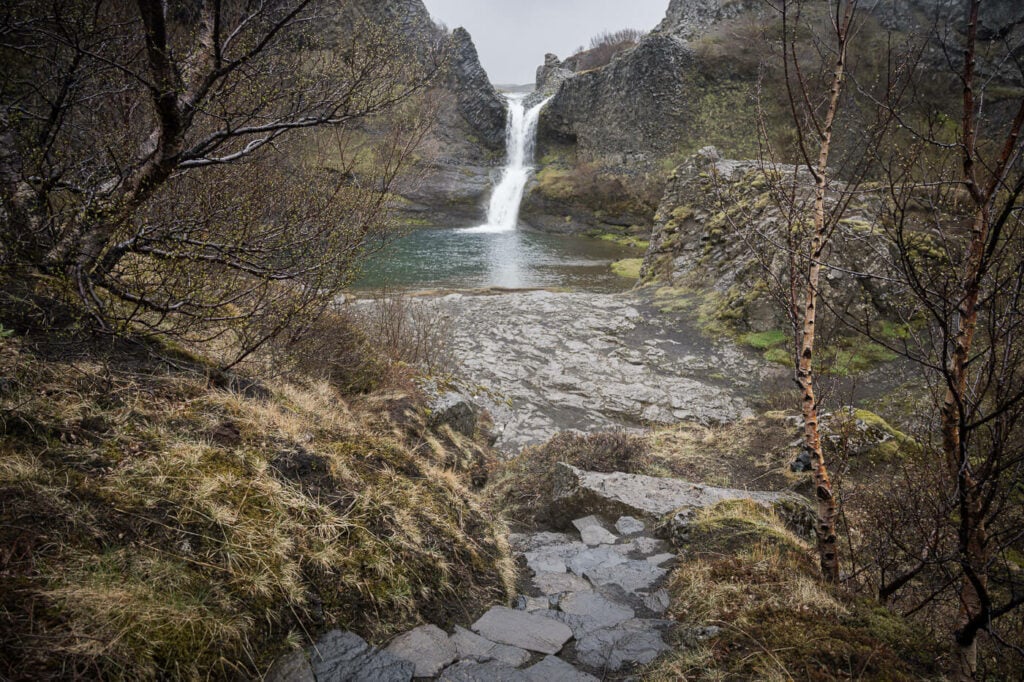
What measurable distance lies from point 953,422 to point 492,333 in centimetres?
998

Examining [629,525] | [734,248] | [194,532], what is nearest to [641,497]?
[629,525]

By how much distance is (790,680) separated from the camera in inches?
90.5

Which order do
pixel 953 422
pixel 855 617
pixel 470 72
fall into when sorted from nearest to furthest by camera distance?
pixel 953 422
pixel 855 617
pixel 470 72

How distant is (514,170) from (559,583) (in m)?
44.7

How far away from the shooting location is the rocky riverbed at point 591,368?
8922mm

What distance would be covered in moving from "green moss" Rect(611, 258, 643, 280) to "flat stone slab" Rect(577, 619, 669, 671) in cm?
1980

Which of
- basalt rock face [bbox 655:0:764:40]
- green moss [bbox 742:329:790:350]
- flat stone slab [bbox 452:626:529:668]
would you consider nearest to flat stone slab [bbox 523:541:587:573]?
flat stone slab [bbox 452:626:529:668]

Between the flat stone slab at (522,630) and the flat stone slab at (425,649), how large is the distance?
0.99 feet

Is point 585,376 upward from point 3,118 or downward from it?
downward

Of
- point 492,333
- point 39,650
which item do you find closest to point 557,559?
point 39,650

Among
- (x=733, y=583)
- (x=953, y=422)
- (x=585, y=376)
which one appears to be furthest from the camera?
(x=585, y=376)

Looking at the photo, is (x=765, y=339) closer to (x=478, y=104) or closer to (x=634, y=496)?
(x=634, y=496)

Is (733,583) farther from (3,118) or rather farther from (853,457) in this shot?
(3,118)

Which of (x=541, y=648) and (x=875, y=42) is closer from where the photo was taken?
(x=541, y=648)
